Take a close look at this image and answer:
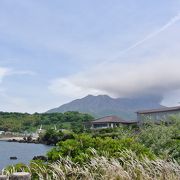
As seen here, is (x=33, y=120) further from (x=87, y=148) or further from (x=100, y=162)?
(x=100, y=162)

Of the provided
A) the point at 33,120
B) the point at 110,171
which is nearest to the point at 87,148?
the point at 110,171

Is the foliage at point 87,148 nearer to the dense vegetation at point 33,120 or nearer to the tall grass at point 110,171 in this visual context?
the tall grass at point 110,171

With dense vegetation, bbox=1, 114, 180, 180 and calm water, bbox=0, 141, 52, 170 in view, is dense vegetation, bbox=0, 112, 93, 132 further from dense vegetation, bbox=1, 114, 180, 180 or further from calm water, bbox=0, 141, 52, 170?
dense vegetation, bbox=1, 114, 180, 180

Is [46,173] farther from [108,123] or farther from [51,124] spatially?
[51,124]

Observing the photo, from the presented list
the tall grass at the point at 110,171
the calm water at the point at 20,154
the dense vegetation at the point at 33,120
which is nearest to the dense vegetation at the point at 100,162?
the tall grass at the point at 110,171

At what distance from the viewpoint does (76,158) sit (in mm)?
8531

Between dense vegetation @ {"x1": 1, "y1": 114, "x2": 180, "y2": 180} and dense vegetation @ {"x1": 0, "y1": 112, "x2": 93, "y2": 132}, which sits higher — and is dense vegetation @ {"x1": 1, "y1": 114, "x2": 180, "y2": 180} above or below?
below

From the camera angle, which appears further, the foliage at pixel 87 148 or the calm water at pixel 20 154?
the calm water at pixel 20 154

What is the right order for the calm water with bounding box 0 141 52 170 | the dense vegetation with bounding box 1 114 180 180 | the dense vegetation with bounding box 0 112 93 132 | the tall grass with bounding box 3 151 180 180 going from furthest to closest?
1. the dense vegetation with bounding box 0 112 93 132
2. the calm water with bounding box 0 141 52 170
3. the dense vegetation with bounding box 1 114 180 180
4. the tall grass with bounding box 3 151 180 180

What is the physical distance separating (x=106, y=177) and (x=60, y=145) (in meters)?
2.76

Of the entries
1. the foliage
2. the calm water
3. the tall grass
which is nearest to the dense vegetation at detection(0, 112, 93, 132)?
the calm water

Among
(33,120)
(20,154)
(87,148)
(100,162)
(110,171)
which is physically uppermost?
(33,120)

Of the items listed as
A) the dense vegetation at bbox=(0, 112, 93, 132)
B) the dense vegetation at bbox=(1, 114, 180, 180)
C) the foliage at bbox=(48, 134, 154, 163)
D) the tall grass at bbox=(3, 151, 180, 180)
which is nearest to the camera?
the tall grass at bbox=(3, 151, 180, 180)

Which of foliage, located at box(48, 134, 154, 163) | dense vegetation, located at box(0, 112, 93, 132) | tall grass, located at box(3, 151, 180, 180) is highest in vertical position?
dense vegetation, located at box(0, 112, 93, 132)
